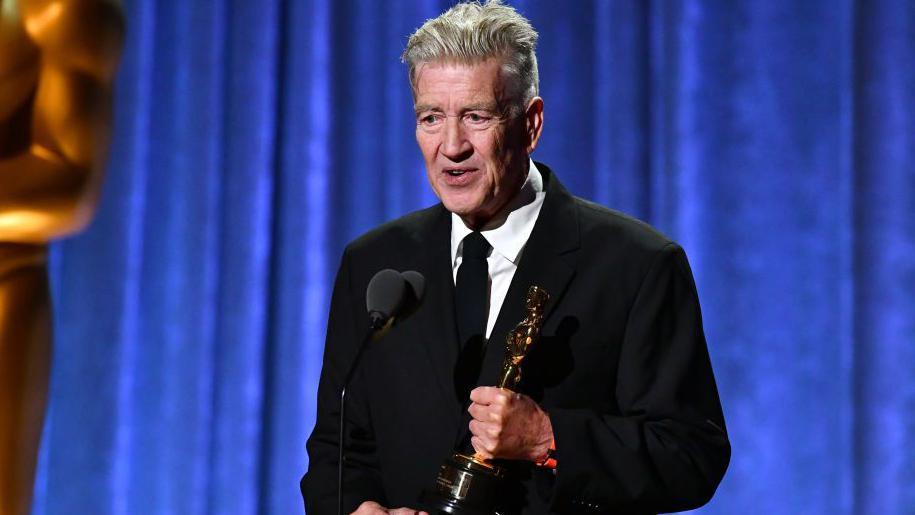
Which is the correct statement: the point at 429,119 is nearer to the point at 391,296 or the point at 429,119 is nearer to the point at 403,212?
the point at 391,296

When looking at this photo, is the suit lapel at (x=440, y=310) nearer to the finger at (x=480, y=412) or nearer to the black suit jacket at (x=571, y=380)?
the black suit jacket at (x=571, y=380)

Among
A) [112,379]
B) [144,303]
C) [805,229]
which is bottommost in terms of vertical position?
[112,379]

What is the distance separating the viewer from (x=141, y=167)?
2.79 m

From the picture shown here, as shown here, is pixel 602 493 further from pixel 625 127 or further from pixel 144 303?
pixel 144 303

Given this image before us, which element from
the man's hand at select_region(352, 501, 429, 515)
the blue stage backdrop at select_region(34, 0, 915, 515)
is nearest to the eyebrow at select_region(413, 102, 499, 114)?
the man's hand at select_region(352, 501, 429, 515)

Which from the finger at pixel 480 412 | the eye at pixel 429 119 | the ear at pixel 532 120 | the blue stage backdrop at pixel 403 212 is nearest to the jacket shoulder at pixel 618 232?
the ear at pixel 532 120

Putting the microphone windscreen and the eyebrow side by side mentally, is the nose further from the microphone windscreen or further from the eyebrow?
the microphone windscreen

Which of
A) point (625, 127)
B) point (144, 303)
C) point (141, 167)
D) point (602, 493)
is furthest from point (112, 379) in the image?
point (602, 493)

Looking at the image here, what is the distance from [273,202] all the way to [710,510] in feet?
3.88

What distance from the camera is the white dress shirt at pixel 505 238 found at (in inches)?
62.2

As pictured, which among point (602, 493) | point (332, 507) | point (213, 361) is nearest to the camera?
point (602, 493)

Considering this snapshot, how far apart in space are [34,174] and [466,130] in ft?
1.73

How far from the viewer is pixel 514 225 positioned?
63.0 inches

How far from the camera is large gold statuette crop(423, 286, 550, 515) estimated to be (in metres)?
1.31
